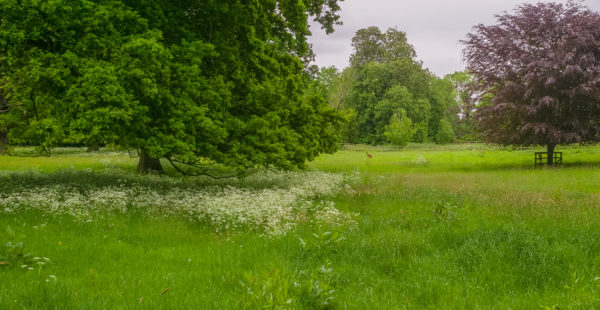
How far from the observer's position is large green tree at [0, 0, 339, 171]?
9633mm

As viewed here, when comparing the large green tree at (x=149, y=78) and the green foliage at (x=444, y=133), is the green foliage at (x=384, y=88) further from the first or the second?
the large green tree at (x=149, y=78)

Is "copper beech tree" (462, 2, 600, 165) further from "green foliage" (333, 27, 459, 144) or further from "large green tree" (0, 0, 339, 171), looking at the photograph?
"green foliage" (333, 27, 459, 144)

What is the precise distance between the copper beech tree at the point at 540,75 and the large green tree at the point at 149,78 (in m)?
17.4

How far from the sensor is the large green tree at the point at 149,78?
31.6 ft

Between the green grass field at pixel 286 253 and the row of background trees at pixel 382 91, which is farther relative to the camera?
the row of background trees at pixel 382 91

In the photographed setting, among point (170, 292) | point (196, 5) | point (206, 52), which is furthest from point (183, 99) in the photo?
point (170, 292)

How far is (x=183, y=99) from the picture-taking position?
10789mm

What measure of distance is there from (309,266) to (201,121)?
621 centimetres

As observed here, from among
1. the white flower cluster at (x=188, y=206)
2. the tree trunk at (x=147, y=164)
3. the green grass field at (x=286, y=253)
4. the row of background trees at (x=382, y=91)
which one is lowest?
the green grass field at (x=286, y=253)

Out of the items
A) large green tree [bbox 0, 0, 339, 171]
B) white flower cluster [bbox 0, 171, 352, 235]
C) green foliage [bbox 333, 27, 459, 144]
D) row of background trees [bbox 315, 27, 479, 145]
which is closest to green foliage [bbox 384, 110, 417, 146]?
row of background trees [bbox 315, 27, 479, 145]

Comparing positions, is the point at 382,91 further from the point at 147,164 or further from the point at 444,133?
the point at 147,164

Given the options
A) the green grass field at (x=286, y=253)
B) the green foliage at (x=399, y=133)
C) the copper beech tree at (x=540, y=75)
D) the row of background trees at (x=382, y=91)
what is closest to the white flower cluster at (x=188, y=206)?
the green grass field at (x=286, y=253)

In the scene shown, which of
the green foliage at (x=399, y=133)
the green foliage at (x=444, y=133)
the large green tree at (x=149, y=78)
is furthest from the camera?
the green foliage at (x=444, y=133)

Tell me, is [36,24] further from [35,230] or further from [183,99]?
[35,230]
